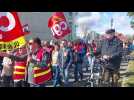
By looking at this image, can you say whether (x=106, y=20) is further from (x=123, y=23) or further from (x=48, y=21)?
(x=48, y=21)

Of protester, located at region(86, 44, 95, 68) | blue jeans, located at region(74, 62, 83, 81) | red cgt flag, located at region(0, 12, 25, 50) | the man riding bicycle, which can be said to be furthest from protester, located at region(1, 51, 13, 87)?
the man riding bicycle

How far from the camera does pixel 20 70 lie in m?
7.11

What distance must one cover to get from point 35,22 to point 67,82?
1.54 m

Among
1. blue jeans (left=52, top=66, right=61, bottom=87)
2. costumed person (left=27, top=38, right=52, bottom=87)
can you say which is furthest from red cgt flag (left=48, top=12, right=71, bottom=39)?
blue jeans (left=52, top=66, right=61, bottom=87)

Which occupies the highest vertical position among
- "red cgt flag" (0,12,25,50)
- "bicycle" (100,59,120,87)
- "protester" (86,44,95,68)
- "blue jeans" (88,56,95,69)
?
"red cgt flag" (0,12,25,50)

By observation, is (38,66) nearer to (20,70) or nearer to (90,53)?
(20,70)

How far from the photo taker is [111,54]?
23.5 ft

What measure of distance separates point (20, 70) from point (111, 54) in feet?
6.90

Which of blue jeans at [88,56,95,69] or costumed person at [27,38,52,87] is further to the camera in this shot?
costumed person at [27,38,52,87]

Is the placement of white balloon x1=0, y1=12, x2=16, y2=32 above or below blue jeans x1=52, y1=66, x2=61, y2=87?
above

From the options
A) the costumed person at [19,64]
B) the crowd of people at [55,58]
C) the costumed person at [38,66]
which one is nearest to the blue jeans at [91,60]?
the crowd of people at [55,58]

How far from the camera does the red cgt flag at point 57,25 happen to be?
7066mm

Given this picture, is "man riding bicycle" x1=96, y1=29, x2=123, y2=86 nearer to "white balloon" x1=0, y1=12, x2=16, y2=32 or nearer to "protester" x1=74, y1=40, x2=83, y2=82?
"protester" x1=74, y1=40, x2=83, y2=82

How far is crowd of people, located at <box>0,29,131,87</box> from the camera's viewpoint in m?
7.06
